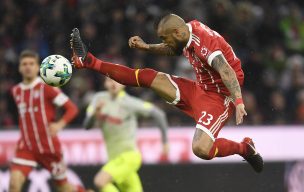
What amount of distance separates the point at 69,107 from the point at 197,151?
2658mm

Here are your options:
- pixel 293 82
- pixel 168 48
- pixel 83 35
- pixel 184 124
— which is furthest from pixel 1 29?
pixel 168 48

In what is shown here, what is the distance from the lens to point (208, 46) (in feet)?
Answer: 27.9

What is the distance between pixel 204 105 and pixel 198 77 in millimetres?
321

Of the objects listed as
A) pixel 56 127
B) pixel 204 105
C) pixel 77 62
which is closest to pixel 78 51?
pixel 77 62

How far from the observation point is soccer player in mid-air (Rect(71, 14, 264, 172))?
338 inches

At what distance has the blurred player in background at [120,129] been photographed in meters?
10.8

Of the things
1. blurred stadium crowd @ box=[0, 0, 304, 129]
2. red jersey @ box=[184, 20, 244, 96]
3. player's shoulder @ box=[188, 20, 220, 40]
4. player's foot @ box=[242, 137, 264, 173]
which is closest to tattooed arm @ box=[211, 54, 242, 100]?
red jersey @ box=[184, 20, 244, 96]

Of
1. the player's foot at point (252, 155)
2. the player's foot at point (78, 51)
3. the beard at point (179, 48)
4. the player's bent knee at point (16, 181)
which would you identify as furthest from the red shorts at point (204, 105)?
the player's bent knee at point (16, 181)

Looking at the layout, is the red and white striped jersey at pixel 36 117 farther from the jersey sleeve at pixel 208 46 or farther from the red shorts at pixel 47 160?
the jersey sleeve at pixel 208 46

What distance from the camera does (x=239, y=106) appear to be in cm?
816

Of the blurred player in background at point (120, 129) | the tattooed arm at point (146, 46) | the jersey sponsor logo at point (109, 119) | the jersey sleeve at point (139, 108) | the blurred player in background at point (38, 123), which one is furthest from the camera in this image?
the jersey sleeve at point (139, 108)

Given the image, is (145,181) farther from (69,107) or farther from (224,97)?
(224,97)

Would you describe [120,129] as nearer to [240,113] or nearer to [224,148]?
[224,148]

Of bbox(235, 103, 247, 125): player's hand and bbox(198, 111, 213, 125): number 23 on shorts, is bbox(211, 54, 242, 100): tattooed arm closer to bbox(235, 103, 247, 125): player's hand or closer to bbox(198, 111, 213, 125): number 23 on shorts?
bbox(235, 103, 247, 125): player's hand
